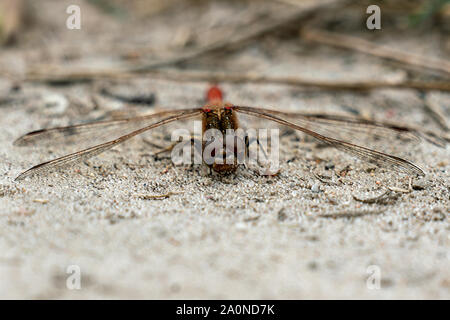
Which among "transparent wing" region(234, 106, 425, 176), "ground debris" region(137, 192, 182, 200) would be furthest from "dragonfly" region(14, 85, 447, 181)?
→ "ground debris" region(137, 192, 182, 200)

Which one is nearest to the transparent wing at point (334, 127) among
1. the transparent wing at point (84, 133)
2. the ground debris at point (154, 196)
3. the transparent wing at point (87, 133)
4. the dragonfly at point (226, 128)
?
the dragonfly at point (226, 128)

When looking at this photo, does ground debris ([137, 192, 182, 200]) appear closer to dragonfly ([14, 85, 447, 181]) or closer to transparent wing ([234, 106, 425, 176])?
dragonfly ([14, 85, 447, 181])

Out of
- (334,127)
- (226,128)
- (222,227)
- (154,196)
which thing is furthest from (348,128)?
(154,196)

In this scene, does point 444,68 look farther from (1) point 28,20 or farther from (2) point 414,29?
(1) point 28,20

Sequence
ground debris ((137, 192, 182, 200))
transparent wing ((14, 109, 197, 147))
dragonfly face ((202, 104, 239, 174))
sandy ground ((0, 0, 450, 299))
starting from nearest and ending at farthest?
sandy ground ((0, 0, 450, 299)), ground debris ((137, 192, 182, 200)), dragonfly face ((202, 104, 239, 174)), transparent wing ((14, 109, 197, 147))

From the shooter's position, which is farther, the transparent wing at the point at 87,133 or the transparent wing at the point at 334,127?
the transparent wing at the point at 87,133

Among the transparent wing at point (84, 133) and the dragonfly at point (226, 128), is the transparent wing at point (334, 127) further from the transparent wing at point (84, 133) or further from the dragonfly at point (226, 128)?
the transparent wing at point (84, 133)
